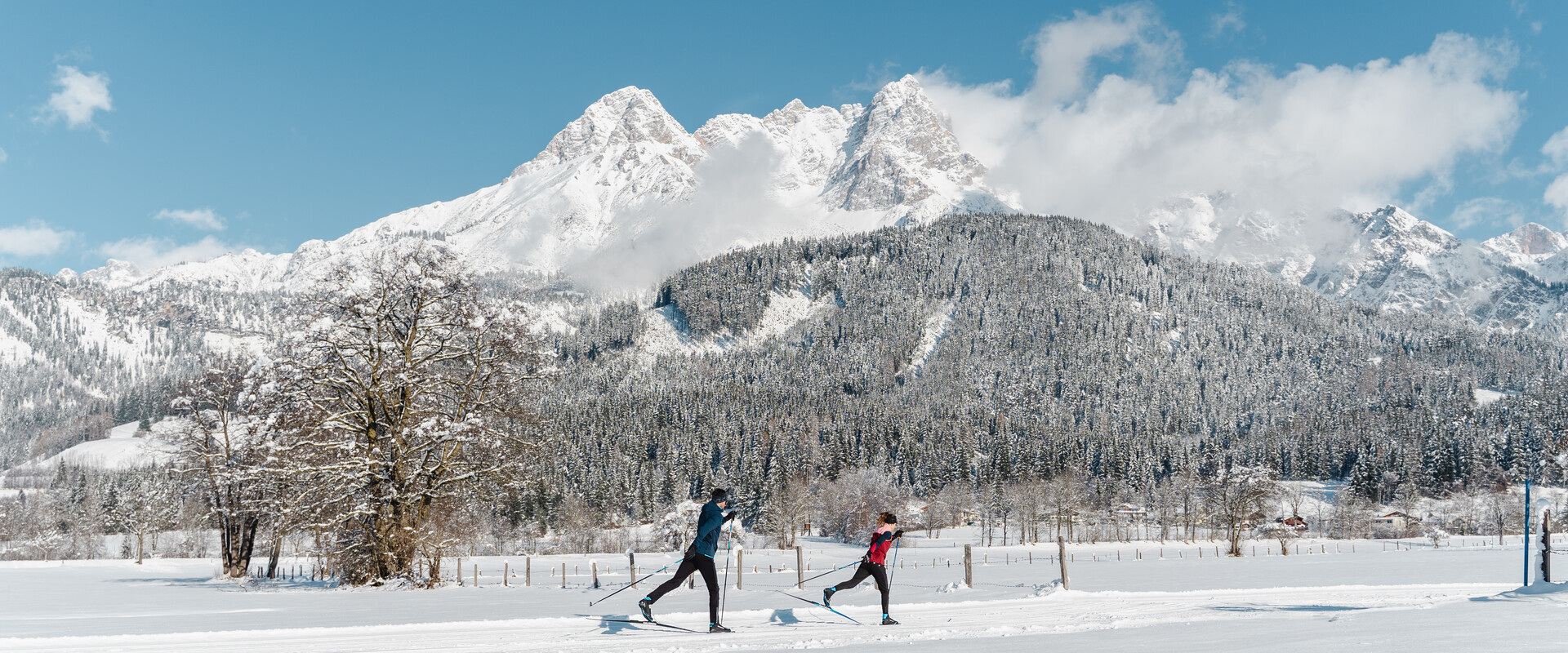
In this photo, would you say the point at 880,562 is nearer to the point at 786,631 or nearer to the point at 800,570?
the point at 786,631

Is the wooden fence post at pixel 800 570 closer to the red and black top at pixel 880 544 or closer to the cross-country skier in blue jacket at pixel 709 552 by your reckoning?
the red and black top at pixel 880 544

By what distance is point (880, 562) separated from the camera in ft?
48.8

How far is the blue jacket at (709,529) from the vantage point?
1301cm

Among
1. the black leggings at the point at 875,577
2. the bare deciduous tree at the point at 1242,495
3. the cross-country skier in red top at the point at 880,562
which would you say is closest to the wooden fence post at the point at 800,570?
the cross-country skier in red top at the point at 880,562

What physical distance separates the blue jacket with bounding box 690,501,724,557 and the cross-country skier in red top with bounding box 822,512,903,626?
95.4 inches

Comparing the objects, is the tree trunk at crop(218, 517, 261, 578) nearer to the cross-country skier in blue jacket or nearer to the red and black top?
the cross-country skier in blue jacket

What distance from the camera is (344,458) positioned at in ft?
77.4

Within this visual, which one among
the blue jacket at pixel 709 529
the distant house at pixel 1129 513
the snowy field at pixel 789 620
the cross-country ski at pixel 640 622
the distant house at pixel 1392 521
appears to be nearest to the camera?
the snowy field at pixel 789 620

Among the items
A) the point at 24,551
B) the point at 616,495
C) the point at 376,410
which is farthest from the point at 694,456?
the point at 376,410

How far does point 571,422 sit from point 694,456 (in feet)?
96.5

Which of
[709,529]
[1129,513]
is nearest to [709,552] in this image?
[709,529]

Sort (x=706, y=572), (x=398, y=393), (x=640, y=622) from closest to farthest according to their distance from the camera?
(x=706, y=572) → (x=640, y=622) → (x=398, y=393)

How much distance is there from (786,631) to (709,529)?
187 centimetres

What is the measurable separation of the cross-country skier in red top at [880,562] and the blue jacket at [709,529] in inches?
95.4
